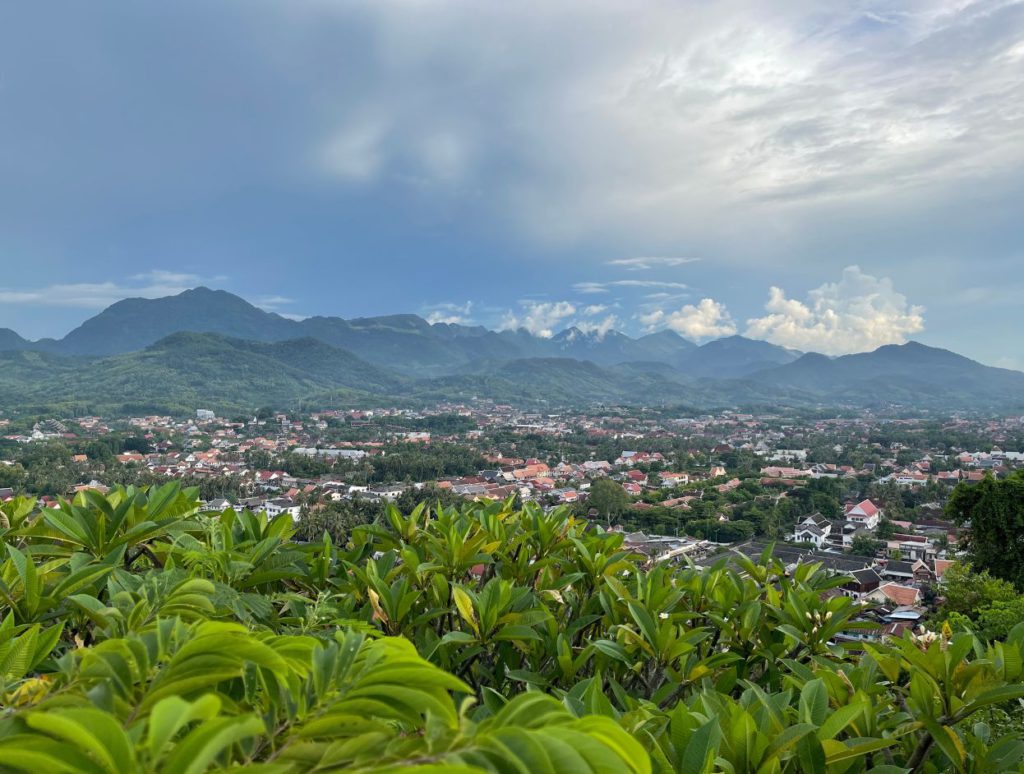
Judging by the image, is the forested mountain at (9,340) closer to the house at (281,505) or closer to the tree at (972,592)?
the house at (281,505)

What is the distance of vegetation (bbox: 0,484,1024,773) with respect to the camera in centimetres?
48

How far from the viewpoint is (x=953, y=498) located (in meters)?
7.52

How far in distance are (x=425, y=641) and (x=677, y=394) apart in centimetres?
12204

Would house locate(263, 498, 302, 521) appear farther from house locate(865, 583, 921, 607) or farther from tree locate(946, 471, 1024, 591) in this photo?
tree locate(946, 471, 1024, 591)

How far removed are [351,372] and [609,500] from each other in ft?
316

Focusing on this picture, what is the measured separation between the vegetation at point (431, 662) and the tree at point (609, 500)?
22504 mm

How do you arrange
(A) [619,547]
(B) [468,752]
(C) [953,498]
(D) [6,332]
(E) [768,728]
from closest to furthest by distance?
(B) [468,752]
(E) [768,728]
(A) [619,547]
(C) [953,498]
(D) [6,332]

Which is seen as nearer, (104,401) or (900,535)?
(900,535)

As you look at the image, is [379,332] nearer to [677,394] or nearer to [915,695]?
[677,394]

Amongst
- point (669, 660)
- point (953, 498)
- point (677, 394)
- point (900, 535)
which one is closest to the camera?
point (669, 660)

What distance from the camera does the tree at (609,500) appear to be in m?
24.5

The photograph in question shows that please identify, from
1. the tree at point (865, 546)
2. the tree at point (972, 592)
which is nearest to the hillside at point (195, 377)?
the tree at point (865, 546)

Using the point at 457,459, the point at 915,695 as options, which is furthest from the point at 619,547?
the point at 457,459

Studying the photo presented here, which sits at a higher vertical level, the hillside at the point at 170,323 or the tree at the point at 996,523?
the hillside at the point at 170,323
